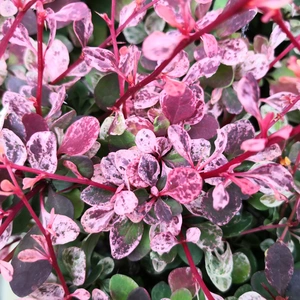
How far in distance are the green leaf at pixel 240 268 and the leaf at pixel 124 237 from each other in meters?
0.14

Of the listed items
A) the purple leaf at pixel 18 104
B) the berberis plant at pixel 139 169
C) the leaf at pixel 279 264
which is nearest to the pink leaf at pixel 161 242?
the berberis plant at pixel 139 169

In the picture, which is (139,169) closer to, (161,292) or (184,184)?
(184,184)

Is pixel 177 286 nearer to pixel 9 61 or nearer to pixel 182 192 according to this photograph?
pixel 182 192

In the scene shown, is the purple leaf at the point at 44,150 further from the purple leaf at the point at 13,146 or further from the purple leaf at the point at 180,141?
the purple leaf at the point at 180,141

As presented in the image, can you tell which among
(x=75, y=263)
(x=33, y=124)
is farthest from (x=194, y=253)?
(x=33, y=124)

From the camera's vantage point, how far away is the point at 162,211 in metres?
0.36

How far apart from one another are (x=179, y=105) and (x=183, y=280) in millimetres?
199

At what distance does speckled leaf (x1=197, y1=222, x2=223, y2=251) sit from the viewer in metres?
0.41

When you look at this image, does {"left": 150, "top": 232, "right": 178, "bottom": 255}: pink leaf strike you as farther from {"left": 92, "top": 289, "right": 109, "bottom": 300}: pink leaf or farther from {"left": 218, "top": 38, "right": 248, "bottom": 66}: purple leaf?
{"left": 218, "top": 38, "right": 248, "bottom": 66}: purple leaf

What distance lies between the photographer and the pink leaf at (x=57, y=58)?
474 mm

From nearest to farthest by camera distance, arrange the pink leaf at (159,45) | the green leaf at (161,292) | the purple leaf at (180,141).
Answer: the pink leaf at (159,45), the purple leaf at (180,141), the green leaf at (161,292)

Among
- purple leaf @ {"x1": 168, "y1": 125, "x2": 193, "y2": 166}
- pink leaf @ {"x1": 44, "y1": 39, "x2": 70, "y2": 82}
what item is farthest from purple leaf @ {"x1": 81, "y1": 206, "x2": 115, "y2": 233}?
pink leaf @ {"x1": 44, "y1": 39, "x2": 70, "y2": 82}

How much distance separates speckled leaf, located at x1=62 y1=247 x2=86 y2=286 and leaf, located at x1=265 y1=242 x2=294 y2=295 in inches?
7.9

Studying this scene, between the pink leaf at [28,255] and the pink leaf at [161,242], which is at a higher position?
the pink leaf at [28,255]
